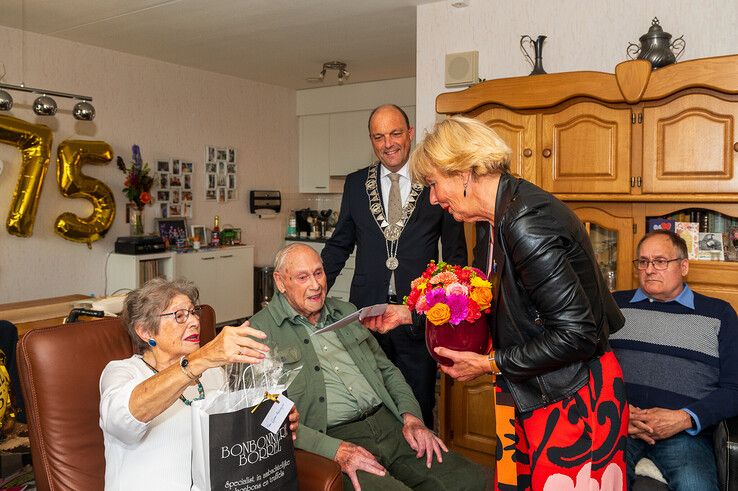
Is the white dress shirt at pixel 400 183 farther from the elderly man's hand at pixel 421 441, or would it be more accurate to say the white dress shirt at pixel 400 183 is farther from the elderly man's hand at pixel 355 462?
the elderly man's hand at pixel 355 462

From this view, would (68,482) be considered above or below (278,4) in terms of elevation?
below

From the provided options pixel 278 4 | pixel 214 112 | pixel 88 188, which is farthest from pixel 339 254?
pixel 214 112

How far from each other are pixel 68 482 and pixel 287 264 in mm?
970

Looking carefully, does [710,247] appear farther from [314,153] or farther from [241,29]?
[314,153]

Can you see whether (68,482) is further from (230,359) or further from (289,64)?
(289,64)

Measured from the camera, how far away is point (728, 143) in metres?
2.75

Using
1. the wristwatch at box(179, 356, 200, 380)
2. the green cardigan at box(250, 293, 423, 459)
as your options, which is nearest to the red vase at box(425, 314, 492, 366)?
the green cardigan at box(250, 293, 423, 459)

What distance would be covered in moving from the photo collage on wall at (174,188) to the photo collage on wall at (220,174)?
24 centimetres

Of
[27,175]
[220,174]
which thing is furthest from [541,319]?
[220,174]

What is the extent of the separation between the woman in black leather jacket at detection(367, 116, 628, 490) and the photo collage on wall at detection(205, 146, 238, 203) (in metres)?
5.22

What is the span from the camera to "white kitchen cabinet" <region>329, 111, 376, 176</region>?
23.0ft

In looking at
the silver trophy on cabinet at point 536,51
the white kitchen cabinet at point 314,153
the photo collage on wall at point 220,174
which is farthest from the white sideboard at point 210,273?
the silver trophy on cabinet at point 536,51

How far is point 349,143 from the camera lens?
7.14 meters

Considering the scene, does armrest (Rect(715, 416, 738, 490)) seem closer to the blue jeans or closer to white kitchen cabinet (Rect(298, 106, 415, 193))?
the blue jeans
